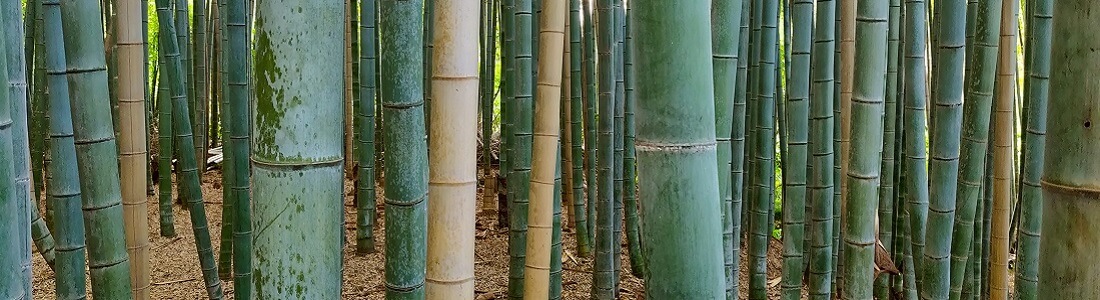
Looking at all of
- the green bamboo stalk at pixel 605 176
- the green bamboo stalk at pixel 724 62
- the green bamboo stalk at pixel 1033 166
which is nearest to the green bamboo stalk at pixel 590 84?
the green bamboo stalk at pixel 605 176

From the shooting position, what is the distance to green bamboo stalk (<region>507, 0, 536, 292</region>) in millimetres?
2002

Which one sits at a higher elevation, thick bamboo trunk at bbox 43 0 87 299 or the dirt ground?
thick bamboo trunk at bbox 43 0 87 299

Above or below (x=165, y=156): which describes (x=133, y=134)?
above

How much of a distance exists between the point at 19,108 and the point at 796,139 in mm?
1491

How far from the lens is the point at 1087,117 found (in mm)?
709

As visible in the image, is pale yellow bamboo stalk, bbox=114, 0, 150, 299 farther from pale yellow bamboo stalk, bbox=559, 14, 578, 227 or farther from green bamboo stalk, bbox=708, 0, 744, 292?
pale yellow bamboo stalk, bbox=559, 14, 578, 227

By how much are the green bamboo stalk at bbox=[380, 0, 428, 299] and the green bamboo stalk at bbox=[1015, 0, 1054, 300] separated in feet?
2.35

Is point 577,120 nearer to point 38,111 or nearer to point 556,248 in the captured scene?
point 556,248

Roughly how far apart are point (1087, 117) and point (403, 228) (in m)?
0.84

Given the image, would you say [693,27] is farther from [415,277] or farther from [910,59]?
[910,59]

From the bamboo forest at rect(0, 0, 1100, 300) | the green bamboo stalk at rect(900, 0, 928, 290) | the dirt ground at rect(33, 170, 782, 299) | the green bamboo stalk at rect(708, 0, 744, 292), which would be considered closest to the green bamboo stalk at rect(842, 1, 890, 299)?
the bamboo forest at rect(0, 0, 1100, 300)

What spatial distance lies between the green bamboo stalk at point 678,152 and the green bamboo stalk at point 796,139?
3.51 feet

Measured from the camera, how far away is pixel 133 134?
1.72 meters

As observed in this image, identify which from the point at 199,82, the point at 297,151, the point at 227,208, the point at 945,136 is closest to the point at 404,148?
the point at 297,151
